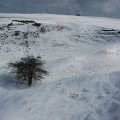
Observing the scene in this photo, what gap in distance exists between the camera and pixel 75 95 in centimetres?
2041

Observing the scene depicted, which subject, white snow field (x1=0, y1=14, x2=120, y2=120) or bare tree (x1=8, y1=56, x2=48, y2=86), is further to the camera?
bare tree (x1=8, y1=56, x2=48, y2=86)

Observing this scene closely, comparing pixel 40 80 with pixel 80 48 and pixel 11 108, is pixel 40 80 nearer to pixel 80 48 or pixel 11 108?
pixel 11 108

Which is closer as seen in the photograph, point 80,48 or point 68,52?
point 68,52

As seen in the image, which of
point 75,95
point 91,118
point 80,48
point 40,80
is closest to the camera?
point 91,118

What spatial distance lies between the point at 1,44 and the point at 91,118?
124 ft

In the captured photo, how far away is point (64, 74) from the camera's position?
113 ft

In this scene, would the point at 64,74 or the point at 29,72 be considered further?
the point at 64,74

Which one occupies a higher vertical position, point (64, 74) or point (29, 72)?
point (29, 72)

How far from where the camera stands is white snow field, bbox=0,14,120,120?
18.5 metres

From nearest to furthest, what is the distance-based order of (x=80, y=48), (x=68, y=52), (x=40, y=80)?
(x=40, y=80) → (x=68, y=52) → (x=80, y=48)

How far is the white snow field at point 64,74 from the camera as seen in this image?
18.5 m

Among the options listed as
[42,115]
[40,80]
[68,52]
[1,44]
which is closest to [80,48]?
[68,52]

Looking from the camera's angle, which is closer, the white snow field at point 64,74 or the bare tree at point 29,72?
the white snow field at point 64,74

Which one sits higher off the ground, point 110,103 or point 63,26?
point 63,26
